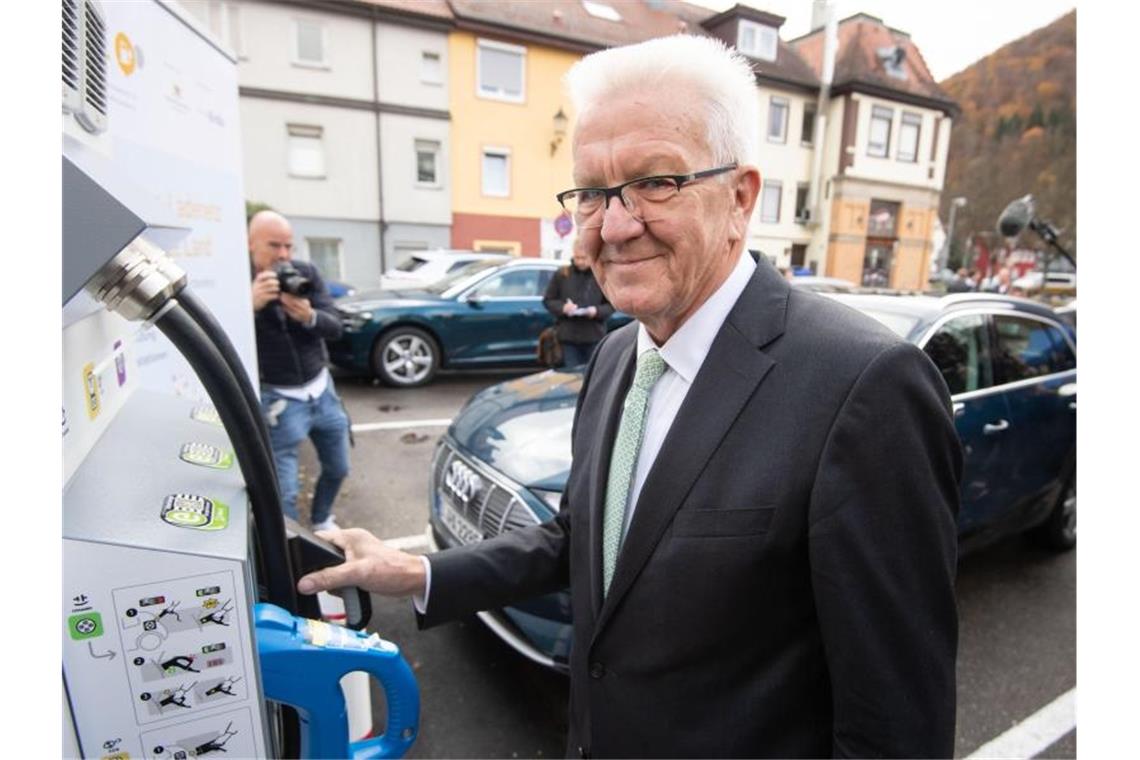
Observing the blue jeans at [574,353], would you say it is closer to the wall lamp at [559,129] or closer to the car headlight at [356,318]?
the car headlight at [356,318]

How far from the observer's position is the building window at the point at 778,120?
20109 mm

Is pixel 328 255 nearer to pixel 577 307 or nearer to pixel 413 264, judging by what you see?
pixel 413 264

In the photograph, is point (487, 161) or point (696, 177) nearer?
point (696, 177)

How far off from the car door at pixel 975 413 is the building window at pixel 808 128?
20670 mm

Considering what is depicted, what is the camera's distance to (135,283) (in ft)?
2.43

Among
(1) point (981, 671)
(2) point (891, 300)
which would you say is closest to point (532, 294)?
→ (2) point (891, 300)

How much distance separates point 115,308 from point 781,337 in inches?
37.9

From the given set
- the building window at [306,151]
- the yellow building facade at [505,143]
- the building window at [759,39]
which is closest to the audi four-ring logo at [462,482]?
the yellow building facade at [505,143]

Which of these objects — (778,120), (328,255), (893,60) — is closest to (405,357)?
(328,255)

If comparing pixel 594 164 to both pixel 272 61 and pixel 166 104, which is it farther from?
pixel 272 61

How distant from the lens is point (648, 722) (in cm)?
111

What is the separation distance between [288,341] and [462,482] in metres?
1.26

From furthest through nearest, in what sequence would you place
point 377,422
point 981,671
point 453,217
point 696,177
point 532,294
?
point 453,217, point 532,294, point 377,422, point 981,671, point 696,177

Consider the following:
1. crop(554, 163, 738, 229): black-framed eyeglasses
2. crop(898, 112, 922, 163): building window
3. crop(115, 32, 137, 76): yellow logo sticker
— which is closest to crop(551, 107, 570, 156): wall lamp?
crop(898, 112, 922, 163): building window
